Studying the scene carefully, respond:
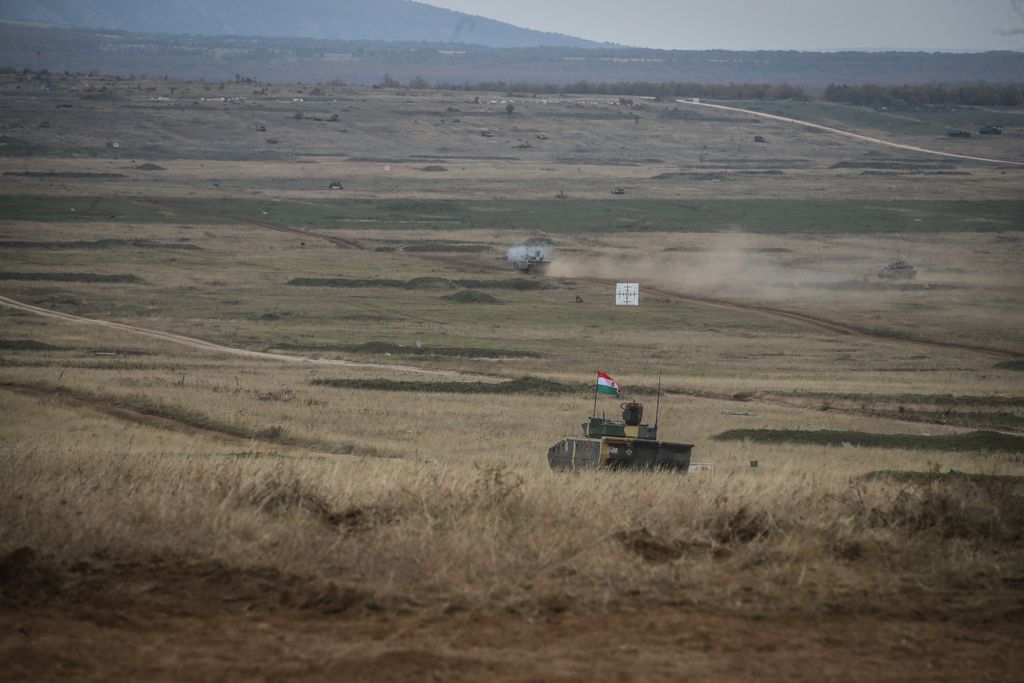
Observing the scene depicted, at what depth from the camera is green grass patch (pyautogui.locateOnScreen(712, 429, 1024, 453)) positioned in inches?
1257

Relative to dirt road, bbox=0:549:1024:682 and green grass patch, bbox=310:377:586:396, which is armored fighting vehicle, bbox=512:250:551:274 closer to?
green grass patch, bbox=310:377:586:396

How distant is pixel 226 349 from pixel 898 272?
4733 centimetres

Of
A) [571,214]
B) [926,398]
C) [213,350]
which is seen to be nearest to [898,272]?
[926,398]

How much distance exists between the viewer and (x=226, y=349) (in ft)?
167

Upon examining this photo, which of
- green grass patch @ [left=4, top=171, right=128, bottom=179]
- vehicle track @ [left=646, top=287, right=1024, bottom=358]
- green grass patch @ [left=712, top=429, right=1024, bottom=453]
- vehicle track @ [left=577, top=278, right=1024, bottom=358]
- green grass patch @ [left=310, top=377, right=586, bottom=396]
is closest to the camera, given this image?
green grass patch @ [left=712, top=429, right=1024, bottom=453]

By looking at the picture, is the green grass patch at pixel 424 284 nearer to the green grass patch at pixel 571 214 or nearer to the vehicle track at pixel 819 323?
the vehicle track at pixel 819 323

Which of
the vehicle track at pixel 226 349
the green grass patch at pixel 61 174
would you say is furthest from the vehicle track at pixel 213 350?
the green grass patch at pixel 61 174

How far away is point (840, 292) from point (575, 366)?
3134cm

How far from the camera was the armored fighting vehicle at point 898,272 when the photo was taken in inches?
3088

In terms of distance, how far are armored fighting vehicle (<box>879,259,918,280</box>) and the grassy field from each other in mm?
1967

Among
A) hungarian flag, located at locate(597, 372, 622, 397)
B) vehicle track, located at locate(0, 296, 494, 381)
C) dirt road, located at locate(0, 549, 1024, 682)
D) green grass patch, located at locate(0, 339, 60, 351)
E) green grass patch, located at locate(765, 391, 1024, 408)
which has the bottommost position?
vehicle track, located at locate(0, 296, 494, 381)

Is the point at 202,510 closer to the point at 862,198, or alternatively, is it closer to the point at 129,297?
the point at 129,297

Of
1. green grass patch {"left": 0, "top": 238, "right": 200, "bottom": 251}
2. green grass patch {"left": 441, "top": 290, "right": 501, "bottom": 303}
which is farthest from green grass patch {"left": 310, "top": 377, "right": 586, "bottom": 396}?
green grass patch {"left": 0, "top": 238, "right": 200, "bottom": 251}

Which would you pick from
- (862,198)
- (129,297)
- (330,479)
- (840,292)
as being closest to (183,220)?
(129,297)
